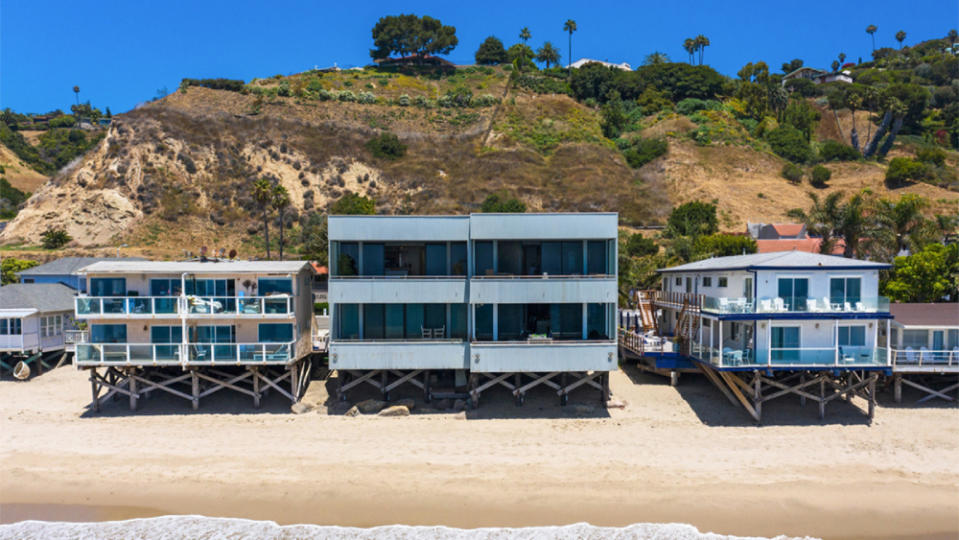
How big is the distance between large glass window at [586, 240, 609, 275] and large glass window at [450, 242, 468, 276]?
5.10 m

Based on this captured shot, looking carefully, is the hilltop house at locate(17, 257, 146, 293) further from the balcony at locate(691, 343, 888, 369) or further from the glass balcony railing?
the glass balcony railing

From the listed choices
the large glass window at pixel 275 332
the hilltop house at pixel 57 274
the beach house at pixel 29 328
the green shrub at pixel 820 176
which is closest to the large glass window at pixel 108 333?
the large glass window at pixel 275 332

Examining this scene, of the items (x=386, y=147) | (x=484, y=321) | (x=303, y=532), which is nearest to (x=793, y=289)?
(x=484, y=321)

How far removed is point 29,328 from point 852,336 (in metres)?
37.6

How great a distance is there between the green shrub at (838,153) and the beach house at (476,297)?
77261mm

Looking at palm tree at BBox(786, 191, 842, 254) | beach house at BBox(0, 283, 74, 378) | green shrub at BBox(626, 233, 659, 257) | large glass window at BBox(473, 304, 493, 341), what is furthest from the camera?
green shrub at BBox(626, 233, 659, 257)

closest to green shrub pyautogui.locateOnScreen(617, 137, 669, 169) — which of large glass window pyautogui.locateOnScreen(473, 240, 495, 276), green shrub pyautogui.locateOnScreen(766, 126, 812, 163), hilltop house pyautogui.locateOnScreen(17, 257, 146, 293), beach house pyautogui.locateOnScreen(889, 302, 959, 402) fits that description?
green shrub pyautogui.locateOnScreen(766, 126, 812, 163)

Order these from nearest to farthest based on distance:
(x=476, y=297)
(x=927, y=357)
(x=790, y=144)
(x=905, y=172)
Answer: (x=476, y=297)
(x=927, y=357)
(x=905, y=172)
(x=790, y=144)

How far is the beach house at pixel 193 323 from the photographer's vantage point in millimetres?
23484

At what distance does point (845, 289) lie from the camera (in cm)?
2230

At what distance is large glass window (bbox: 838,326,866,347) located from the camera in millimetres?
22656

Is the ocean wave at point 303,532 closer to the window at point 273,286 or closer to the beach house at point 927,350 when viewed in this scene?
the window at point 273,286

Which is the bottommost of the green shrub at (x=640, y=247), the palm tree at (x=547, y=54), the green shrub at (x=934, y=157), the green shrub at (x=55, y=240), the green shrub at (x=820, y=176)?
the green shrub at (x=640, y=247)

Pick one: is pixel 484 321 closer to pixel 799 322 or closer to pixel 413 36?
pixel 799 322
